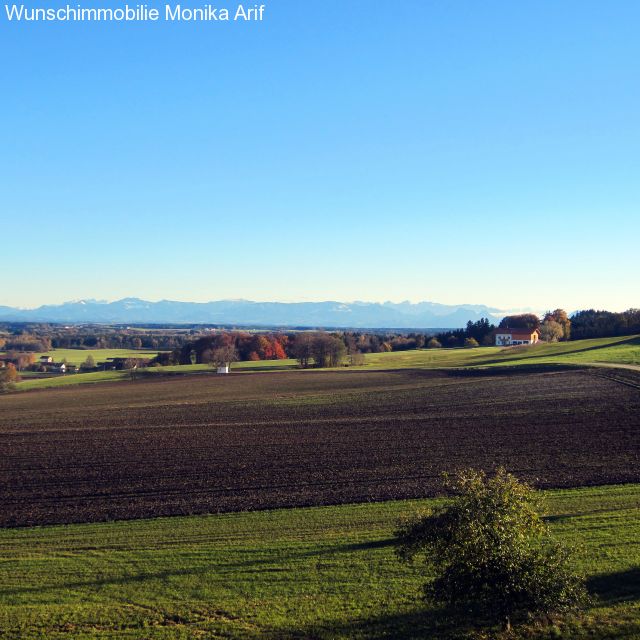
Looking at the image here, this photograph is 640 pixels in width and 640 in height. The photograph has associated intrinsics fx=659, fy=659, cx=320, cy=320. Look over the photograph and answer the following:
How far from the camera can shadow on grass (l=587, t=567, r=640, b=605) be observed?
15234 mm

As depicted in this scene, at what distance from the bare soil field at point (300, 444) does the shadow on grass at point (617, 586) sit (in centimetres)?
956

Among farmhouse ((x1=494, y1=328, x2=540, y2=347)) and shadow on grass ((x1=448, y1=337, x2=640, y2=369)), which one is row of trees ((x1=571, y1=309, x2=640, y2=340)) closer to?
farmhouse ((x1=494, y1=328, x2=540, y2=347))

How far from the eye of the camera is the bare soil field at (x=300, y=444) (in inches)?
1032

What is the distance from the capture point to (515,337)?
125 meters

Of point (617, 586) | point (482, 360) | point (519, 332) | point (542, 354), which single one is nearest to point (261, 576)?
point (617, 586)

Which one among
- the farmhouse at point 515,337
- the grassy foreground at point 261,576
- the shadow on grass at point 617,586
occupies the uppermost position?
the farmhouse at point 515,337

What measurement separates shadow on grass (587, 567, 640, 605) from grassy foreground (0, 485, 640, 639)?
51 millimetres

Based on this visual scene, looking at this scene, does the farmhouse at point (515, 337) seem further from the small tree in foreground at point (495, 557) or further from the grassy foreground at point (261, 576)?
the small tree in foreground at point (495, 557)

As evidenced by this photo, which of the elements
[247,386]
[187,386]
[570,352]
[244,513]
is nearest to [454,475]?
Answer: [244,513]

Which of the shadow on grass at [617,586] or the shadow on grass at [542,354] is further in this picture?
the shadow on grass at [542,354]

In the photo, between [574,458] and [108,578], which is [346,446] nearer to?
[574,458]

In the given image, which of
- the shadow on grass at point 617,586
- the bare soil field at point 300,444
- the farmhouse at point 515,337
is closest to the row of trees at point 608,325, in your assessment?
the farmhouse at point 515,337

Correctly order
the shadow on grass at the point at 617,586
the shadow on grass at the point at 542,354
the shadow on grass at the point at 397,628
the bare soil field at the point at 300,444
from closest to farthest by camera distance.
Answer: the shadow on grass at the point at 397,628, the shadow on grass at the point at 617,586, the bare soil field at the point at 300,444, the shadow on grass at the point at 542,354

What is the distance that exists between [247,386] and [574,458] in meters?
44.5
